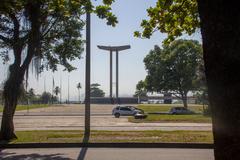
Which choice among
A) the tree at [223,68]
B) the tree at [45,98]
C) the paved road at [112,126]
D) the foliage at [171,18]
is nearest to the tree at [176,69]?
the paved road at [112,126]

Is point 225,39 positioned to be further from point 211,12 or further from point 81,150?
point 81,150

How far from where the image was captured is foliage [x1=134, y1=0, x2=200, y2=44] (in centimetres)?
676

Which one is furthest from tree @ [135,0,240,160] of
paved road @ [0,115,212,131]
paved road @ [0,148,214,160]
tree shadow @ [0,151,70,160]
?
paved road @ [0,115,212,131]

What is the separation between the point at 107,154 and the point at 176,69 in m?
72.5

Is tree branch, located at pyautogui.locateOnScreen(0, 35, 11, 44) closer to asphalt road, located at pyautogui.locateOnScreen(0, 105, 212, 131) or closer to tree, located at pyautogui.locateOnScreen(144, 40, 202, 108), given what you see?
asphalt road, located at pyautogui.locateOnScreen(0, 105, 212, 131)

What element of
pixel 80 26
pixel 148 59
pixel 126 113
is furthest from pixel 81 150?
pixel 148 59

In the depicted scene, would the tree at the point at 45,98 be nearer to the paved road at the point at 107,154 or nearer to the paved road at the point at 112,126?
the paved road at the point at 112,126

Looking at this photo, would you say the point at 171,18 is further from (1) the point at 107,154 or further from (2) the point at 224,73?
(1) the point at 107,154

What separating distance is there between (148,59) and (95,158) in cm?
8102

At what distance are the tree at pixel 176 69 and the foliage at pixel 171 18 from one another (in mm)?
76490

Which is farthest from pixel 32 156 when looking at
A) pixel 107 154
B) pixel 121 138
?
pixel 121 138

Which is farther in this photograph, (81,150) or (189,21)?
(81,150)

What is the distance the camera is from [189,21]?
24.6 ft

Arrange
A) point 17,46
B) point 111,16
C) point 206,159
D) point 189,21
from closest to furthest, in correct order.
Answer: point 111,16, point 189,21, point 206,159, point 17,46
